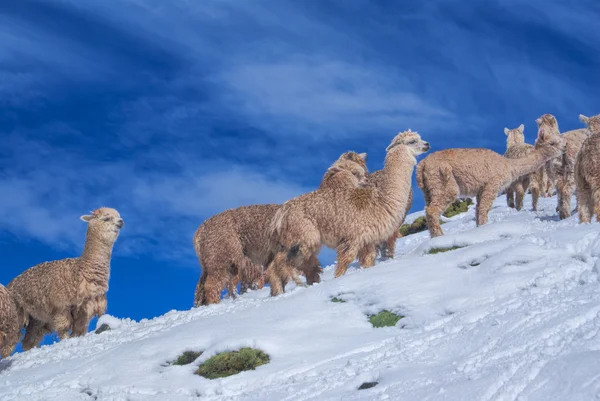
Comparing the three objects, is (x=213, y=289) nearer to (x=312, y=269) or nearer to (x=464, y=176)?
(x=312, y=269)

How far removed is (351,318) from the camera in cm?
945

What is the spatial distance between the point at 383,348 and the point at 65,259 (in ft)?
28.1

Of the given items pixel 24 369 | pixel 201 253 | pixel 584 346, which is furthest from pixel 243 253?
pixel 584 346

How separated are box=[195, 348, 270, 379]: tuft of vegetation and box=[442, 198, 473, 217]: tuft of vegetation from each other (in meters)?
17.6

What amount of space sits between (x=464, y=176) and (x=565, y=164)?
9.45ft

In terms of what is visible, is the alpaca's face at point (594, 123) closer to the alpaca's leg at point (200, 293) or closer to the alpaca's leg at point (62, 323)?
the alpaca's leg at point (200, 293)

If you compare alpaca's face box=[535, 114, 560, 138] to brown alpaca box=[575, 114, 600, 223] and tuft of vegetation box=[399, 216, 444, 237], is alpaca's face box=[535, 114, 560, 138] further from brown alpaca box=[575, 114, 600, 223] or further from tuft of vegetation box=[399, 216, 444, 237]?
brown alpaca box=[575, 114, 600, 223]

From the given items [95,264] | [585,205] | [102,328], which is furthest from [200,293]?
[585,205]

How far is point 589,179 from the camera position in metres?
12.7

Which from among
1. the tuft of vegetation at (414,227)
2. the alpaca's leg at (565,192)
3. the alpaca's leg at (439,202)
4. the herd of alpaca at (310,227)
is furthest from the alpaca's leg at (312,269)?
the tuft of vegetation at (414,227)

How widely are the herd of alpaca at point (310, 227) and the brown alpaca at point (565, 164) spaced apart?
0.03m

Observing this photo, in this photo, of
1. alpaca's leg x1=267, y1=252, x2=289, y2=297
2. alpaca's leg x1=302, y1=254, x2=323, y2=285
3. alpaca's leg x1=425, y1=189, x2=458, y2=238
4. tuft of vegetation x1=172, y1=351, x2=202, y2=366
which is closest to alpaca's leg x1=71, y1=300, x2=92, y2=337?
alpaca's leg x1=267, y1=252, x2=289, y2=297

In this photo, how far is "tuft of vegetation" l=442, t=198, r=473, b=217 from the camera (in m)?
25.7

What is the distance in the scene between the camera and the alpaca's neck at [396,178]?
40.8 ft
